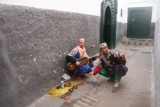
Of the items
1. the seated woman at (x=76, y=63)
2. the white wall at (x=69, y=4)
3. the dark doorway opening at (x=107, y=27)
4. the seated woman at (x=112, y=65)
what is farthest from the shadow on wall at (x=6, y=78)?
the dark doorway opening at (x=107, y=27)

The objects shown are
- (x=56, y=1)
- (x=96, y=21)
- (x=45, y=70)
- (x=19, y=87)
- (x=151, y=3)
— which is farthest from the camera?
(x=151, y=3)

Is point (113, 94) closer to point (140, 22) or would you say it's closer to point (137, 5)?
point (140, 22)

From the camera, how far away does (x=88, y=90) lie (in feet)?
13.4

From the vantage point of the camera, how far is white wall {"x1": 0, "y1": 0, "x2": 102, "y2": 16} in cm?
309

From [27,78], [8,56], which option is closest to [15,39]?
[8,56]

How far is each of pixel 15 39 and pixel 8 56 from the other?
0.98ft

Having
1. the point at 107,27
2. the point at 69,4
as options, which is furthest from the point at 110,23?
the point at 69,4

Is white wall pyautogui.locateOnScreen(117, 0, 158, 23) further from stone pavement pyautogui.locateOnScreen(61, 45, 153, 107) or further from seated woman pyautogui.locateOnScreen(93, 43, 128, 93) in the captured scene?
seated woman pyautogui.locateOnScreen(93, 43, 128, 93)

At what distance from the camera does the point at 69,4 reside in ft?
15.2

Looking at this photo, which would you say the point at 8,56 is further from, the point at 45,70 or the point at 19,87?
the point at 45,70

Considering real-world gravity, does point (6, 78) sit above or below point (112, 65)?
above

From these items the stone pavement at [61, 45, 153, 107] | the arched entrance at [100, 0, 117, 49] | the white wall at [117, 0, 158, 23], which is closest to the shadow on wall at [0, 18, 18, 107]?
the stone pavement at [61, 45, 153, 107]

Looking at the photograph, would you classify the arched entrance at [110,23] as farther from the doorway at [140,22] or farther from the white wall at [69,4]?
the doorway at [140,22]

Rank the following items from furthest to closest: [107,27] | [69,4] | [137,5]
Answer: [137,5]
[107,27]
[69,4]
